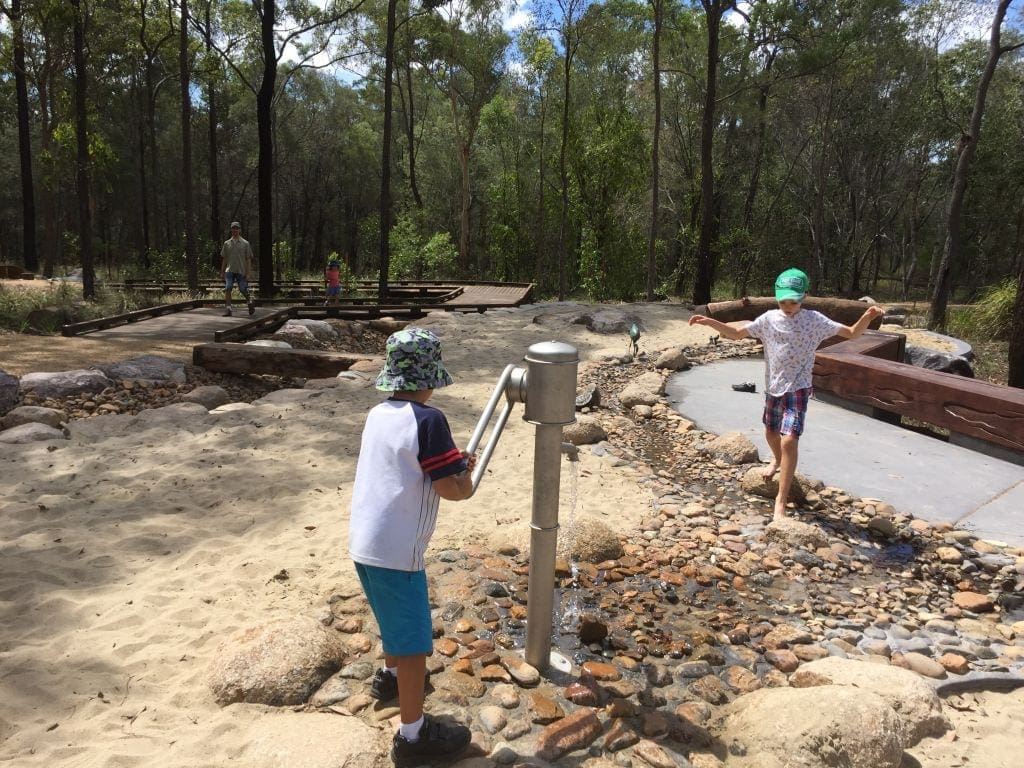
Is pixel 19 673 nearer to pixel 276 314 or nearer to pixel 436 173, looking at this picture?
pixel 276 314

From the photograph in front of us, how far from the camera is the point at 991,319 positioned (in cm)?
1210

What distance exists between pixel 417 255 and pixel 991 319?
20.8 meters

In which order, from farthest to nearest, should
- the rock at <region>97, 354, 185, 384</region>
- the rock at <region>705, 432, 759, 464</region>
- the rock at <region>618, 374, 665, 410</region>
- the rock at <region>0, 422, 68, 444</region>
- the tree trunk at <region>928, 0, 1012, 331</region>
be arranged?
the tree trunk at <region>928, 0, 1012, 331</region> < the rock at <region>97, 354, 185, 384</region> < the rock at <region>618, 374, 665, 410</region> < the rock at <region>0, 422, 68, 444</region> < the rock at <region>705, 432, 759, 464</region>

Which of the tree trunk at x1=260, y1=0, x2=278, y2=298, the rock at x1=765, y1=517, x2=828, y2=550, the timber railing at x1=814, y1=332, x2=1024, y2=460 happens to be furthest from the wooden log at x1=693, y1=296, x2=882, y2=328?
the tree trunk at x1=260, y1=0, x2=278, y2=298

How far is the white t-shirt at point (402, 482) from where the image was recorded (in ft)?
6.97

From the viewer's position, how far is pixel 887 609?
3.38 m

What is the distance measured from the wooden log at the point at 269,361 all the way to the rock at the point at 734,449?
5.00 metres

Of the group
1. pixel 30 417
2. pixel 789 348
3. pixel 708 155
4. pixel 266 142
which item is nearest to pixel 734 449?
pixel 789 348

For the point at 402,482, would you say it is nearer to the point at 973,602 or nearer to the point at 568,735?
the point at 568,735

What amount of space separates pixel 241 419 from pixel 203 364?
3.14 meters

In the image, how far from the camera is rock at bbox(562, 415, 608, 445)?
584 cm

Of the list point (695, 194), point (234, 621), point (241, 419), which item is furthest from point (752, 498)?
point (695, 194)

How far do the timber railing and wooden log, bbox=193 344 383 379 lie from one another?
223 inches

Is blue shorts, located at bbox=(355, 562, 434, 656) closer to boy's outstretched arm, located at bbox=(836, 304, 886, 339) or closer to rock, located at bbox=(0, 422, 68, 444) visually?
boy's outstretched arm, located at bbox=(836, 304, 886, 339)
